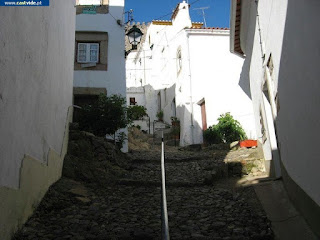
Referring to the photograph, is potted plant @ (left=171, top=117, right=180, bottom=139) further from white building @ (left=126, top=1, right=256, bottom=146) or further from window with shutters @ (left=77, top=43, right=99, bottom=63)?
window with shutters @ (left=77, top=43, right=99, bottom=63)

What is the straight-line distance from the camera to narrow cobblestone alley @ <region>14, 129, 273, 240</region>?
10.9 ft

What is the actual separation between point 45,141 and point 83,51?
6.51 meters

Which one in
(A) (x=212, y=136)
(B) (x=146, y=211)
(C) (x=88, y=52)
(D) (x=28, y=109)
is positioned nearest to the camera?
(D) (x=28, y=109)

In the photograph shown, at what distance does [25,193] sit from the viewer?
3447 millimetres

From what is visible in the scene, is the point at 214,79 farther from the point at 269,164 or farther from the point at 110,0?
the point at 269,164

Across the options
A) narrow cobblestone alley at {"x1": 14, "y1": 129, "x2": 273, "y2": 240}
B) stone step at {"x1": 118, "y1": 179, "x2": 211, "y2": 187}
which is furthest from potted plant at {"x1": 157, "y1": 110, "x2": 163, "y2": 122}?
stone step at {"x1": 118, "y1": 179, "x2": 211, "y2": 187}

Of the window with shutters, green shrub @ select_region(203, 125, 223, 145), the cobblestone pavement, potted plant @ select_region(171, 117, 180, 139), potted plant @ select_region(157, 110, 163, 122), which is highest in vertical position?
the window with shutters

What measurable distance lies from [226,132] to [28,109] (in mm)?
8737

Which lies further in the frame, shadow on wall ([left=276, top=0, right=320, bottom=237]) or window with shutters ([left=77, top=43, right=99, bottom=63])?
window with shutters ([left=77, top=43, right=99, bottom=63])

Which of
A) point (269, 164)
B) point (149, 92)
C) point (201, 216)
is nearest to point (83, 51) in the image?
point (269, 164)

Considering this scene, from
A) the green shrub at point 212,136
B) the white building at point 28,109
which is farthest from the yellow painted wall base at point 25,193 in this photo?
the green shrub at point 212,136

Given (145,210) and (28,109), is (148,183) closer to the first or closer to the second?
(145,210)

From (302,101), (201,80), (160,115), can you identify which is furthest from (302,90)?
(160,115)

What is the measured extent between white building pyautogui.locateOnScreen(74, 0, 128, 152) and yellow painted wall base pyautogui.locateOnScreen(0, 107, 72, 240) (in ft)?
17.5
